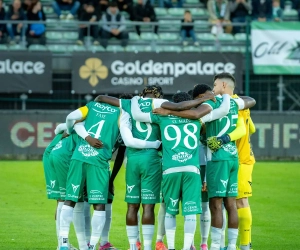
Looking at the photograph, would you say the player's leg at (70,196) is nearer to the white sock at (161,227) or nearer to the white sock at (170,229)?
the white sock at (170,229)

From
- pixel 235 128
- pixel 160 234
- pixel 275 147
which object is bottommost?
pixel 275 147

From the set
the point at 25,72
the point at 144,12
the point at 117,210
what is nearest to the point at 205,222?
the point at 117,210

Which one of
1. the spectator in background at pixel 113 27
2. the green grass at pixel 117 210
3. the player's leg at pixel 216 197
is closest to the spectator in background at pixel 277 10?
the spectator in background at pixel 113 27

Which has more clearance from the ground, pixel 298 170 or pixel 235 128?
pixel 235 128

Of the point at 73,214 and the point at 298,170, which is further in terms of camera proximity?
the point at 298,170

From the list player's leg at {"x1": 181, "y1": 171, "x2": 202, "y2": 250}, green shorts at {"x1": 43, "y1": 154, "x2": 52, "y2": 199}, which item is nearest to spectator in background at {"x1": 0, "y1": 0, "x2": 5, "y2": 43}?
green shorts at {"x1": 43, "y1": 154, "x2": 52, "y2": 199}

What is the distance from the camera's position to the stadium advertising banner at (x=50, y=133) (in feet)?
77.2

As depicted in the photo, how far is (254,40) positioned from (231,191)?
14.4 meters

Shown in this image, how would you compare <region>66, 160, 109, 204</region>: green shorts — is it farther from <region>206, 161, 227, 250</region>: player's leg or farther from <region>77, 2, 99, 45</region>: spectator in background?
<region>77, 2, 99, 45</region>: spectator in background

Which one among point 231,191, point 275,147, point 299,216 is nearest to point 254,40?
point 275,147

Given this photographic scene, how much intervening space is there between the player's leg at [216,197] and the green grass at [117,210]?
138 cm

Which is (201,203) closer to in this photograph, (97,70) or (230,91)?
(230,91)

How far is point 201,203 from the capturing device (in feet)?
34.3

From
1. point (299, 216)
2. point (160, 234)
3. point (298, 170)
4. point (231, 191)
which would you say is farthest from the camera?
point (298, 170)
